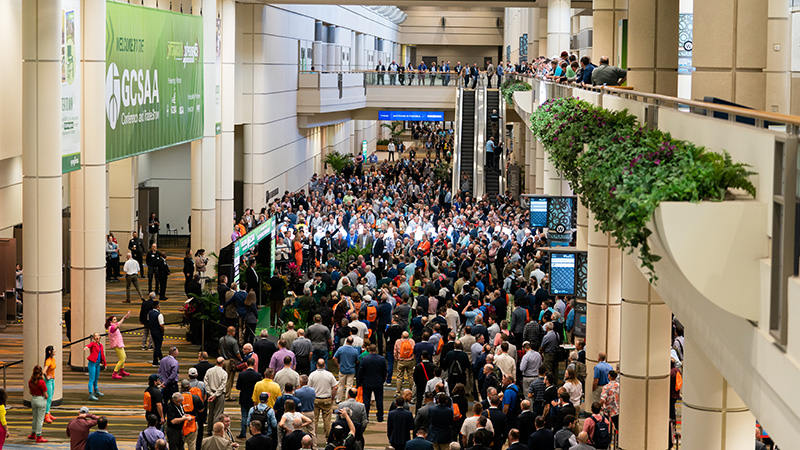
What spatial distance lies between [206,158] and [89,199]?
10.1 metres

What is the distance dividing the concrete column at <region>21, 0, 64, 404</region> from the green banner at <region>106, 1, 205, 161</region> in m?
3.87

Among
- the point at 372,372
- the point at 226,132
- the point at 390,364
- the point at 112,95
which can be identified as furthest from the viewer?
the point at 226,132

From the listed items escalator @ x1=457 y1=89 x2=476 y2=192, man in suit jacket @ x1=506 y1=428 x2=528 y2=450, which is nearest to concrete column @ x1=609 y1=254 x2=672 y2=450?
man in suit jacket @ x1=506 y1=428 x2=528 y2=450

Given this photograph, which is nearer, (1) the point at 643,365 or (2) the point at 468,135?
(1) the point at 643,365

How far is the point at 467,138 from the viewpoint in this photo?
40.4 meters

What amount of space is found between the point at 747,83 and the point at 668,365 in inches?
176

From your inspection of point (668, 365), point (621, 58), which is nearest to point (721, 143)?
point (668, 365)

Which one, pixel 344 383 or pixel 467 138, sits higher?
pixel 467 138

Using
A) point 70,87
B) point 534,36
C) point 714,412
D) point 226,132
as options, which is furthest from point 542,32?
point 714,412

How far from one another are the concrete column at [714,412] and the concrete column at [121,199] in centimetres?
2202

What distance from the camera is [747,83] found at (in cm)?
1038

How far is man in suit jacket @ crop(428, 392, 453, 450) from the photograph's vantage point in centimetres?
1275

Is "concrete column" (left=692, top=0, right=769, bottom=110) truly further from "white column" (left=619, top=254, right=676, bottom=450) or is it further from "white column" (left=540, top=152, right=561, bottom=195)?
"white column" (left=540, top=152, right=561, bottom=195)

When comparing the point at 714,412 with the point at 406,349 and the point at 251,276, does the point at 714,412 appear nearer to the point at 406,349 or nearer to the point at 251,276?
the point at 406,349
